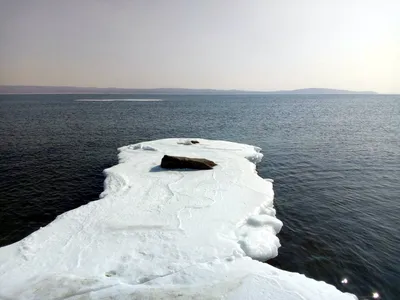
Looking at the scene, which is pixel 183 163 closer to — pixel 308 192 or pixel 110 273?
pixel 308 192

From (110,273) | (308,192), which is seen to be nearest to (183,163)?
(308,192)

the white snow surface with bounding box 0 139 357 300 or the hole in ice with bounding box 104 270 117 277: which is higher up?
the white snow surface with bounding box 0 139 357 300

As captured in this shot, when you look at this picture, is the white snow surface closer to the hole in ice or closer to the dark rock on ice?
the hole in ice

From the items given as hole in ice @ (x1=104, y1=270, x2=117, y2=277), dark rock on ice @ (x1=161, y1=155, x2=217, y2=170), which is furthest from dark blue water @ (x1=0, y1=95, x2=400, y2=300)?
hole in ice @ (x1=104, y1=270, x2=117, y2=277)

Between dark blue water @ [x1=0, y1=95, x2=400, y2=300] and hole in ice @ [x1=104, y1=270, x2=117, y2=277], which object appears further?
dark blue water @ [x1=0, y1=95, x2=400, y2=300]

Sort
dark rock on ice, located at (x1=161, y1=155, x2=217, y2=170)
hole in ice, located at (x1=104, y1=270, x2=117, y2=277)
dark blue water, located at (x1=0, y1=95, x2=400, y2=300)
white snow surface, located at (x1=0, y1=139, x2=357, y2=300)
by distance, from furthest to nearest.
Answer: dark rock on ice, located at (x1=161, y1=155, x2=217, y2=170), dark blue water, located at (x1=0, y1=95, x2=400, y2=300), hole in ice, located at (x1=104, y1=270, x2=117, y2=277), white snow surface, located at (x1=0, y1=139, x2=357, y2=300)

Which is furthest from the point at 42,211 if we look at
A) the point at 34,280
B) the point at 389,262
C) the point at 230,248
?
the point at 389,262

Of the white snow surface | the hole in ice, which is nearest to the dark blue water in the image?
the white snow surface

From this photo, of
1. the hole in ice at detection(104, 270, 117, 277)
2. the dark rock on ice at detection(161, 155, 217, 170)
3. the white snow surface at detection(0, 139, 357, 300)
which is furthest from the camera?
the dark rock on ice at detection(161, 155, 217, 170)

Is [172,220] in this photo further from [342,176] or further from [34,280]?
[342,176]
